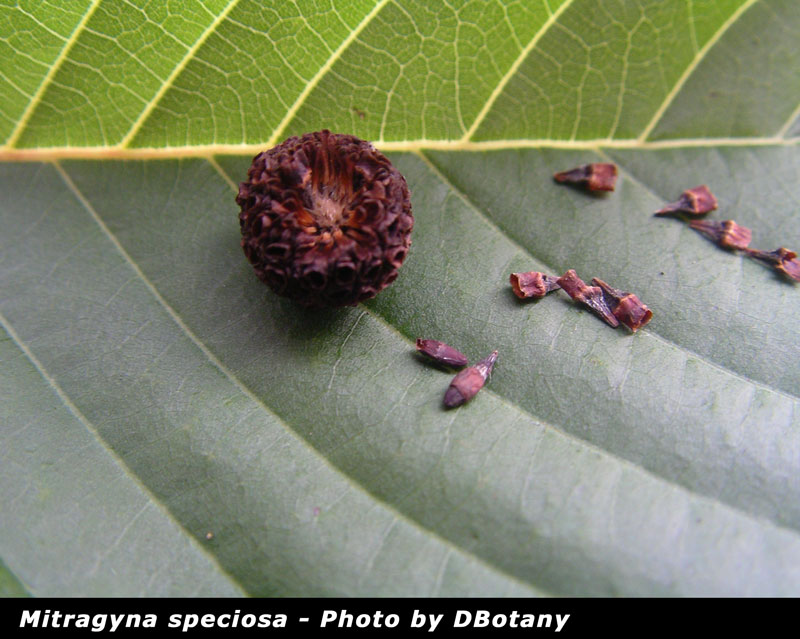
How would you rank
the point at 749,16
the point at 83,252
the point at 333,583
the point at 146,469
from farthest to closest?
the point at 749,16, the point at 83,252, the point at 146,469, the point at 333,583

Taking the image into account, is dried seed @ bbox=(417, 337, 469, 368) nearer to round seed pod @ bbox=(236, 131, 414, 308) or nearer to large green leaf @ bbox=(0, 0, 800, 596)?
large green leaf @ bbox=(0, 0, 800, 596)

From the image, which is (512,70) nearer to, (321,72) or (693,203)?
(321,72)

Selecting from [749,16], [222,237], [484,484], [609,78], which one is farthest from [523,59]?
[484,484]

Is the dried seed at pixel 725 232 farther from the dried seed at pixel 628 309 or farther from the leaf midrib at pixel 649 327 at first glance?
the dried seed at pixel 628 309

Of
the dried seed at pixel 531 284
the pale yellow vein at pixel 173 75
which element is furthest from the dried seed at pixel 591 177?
the pale yellow vein at pixel 173 75
